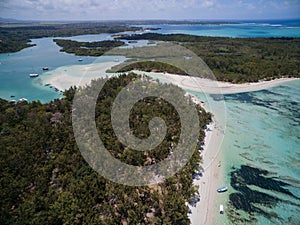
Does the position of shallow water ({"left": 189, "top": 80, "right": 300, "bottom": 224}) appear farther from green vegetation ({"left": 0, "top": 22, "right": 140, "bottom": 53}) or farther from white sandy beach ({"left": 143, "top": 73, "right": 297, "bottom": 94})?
green vegetation ({"left": 0, "top": 22, "right": 140, "bottom": 53})

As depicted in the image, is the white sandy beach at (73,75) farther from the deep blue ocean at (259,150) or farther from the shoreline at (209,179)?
the shoreline at (209,179)

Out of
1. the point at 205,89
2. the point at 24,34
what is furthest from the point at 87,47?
the point at 24,34

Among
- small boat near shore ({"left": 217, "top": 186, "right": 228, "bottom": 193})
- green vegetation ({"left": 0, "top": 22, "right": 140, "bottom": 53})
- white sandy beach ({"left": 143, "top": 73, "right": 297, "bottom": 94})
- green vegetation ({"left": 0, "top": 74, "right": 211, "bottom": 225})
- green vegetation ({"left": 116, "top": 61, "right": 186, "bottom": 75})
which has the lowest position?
small boat near shore ({"left": 217, "top": 186, "right": 228, "bottom": 193})

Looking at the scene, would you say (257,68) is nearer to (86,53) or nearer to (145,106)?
(145,106)

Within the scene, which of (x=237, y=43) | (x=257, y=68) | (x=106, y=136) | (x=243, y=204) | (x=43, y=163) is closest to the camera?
(x=243, y=204)

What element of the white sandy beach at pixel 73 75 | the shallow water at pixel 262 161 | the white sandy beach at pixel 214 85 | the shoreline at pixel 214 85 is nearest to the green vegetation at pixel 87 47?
the white sandy beach at pixel 73 75

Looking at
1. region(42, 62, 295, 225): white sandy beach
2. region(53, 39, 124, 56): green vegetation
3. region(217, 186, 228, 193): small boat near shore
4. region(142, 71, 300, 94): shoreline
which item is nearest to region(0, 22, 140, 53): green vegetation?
region(53, 39, 124, 56): green vegetation

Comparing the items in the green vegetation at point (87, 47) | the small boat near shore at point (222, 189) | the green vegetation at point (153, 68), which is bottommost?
the small boat near shore at point (222, 189)

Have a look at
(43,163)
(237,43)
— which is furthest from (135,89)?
(237,43)
